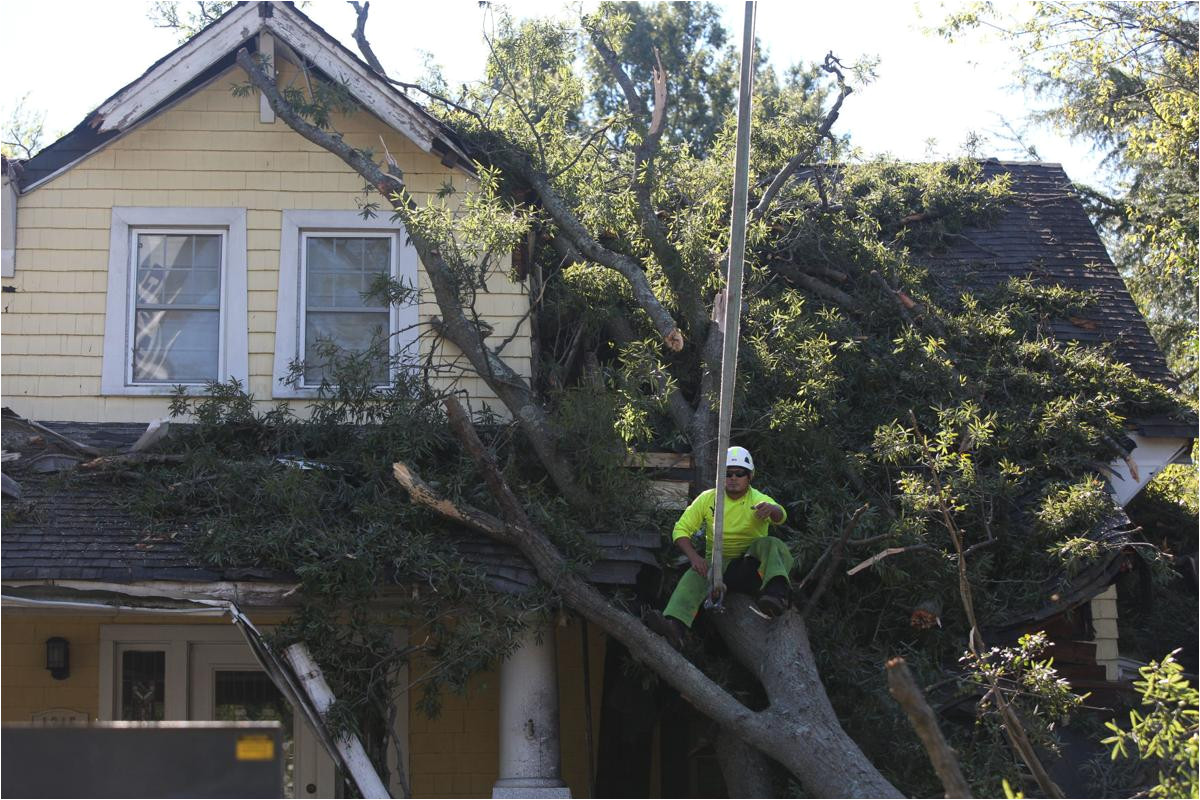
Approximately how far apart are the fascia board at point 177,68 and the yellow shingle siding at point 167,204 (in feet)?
1.00

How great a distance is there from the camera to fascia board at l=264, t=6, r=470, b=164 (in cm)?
1003

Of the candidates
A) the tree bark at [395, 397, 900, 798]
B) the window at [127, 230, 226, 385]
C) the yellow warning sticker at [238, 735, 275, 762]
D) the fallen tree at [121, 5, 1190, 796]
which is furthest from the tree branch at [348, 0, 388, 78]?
the yellow warning sticker at [238, 735, 275, 762]

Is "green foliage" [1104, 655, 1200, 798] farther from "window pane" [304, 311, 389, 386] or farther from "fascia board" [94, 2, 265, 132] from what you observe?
"fascia board" [94, 2, 265, 132]

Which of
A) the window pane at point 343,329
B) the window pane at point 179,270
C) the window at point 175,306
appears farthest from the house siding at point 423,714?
the window pane at point 179,270

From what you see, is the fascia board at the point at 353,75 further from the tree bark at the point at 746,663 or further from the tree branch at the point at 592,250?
the tree bark at the point at 746,663

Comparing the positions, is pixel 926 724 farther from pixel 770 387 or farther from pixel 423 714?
pixel 423 714

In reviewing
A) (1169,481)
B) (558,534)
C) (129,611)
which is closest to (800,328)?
(558,534)

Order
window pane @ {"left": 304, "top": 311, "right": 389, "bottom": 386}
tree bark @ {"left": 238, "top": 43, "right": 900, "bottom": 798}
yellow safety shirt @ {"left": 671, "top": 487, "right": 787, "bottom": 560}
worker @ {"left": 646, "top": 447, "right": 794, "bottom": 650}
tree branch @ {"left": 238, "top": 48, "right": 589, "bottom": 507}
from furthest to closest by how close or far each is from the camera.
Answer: window pane @ {"left": 304, "top": 311, "right": 389, "bottom": 386}
tree branch @ {"left": 238, "top": 48, "right": 589, "bottom": 507}
yellow safety shirt @ {"left": 671, "top": 487, "right": 787, "bottom": 560}
worker @ {"left": 646, "top": 447, "right": 794, "bottom": 650}
tree bark @ {"left": 238, "top": 43, "right": 900, "bottom": 798}

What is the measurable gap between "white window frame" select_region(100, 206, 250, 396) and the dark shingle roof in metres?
6.57

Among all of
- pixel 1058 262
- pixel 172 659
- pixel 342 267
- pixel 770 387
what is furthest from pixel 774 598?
pixel 1058 262

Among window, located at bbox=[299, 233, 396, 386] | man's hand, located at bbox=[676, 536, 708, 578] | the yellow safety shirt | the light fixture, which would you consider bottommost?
the light fixture

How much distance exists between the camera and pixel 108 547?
8.10 metres

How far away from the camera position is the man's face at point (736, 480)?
8367mm

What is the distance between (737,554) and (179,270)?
15.8 ft
